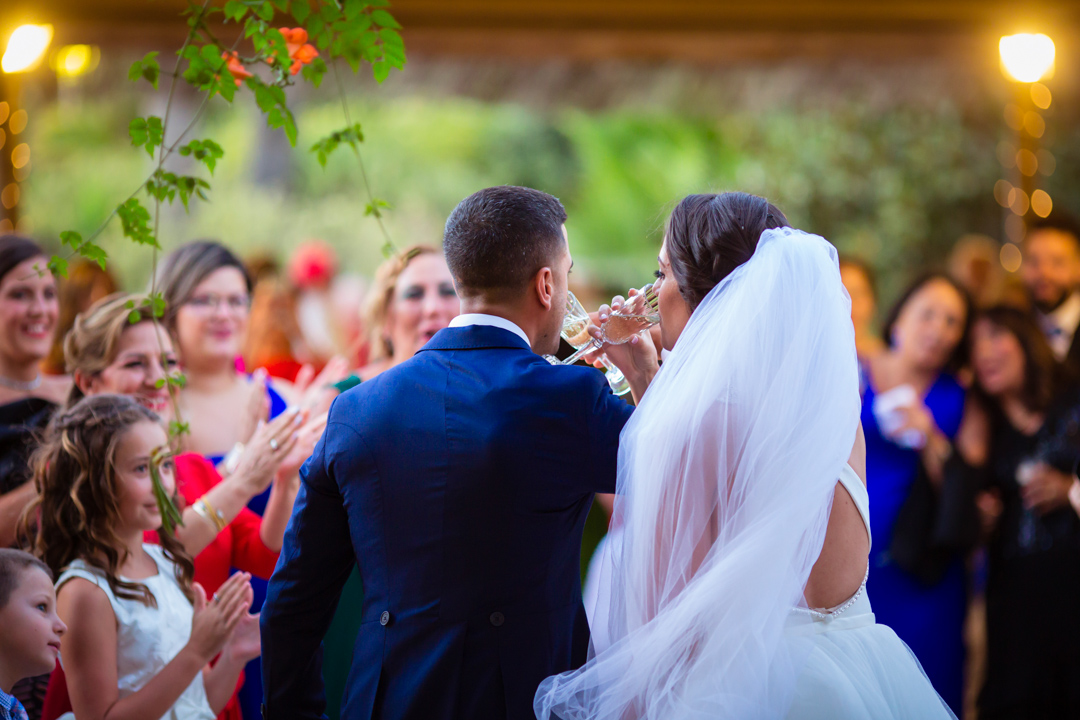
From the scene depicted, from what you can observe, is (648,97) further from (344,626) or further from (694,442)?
(694,442)

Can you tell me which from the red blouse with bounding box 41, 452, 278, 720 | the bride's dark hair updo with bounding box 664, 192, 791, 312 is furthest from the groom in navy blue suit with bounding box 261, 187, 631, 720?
the red blouse with bounding box 41, 452, 278, 720

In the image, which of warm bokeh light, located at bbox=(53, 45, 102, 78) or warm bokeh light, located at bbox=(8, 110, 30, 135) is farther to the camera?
warm bokeh light, located at bbox=(53, 45, 102, 78)

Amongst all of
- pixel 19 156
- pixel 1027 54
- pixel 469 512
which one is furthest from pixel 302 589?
pixel 1027 54

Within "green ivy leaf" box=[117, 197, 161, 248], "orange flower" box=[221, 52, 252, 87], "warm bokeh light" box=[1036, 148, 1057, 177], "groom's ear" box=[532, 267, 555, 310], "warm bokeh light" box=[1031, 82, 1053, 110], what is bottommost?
"groom's ear" box=[532, 267, 555, 310]

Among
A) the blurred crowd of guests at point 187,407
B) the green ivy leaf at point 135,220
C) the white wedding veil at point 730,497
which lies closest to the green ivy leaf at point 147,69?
the green ivy leaf at point 135,220

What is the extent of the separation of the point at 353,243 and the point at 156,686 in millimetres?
11559

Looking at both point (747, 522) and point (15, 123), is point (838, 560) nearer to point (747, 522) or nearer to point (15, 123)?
point (747, 522)

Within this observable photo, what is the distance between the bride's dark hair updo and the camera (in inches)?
81.5

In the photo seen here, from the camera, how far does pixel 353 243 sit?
13508 mm

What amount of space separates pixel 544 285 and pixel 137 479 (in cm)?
124

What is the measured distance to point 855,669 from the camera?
194 centimetres

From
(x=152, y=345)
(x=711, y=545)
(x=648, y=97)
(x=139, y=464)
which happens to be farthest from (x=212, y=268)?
(x=648, y=97)

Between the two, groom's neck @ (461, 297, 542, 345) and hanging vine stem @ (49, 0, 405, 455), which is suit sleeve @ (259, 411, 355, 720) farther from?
hanging vine stem @ (49, 0, 405, 455)

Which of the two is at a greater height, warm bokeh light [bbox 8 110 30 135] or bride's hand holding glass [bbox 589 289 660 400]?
warm bokeh light [bbox 8 110 30 135]
